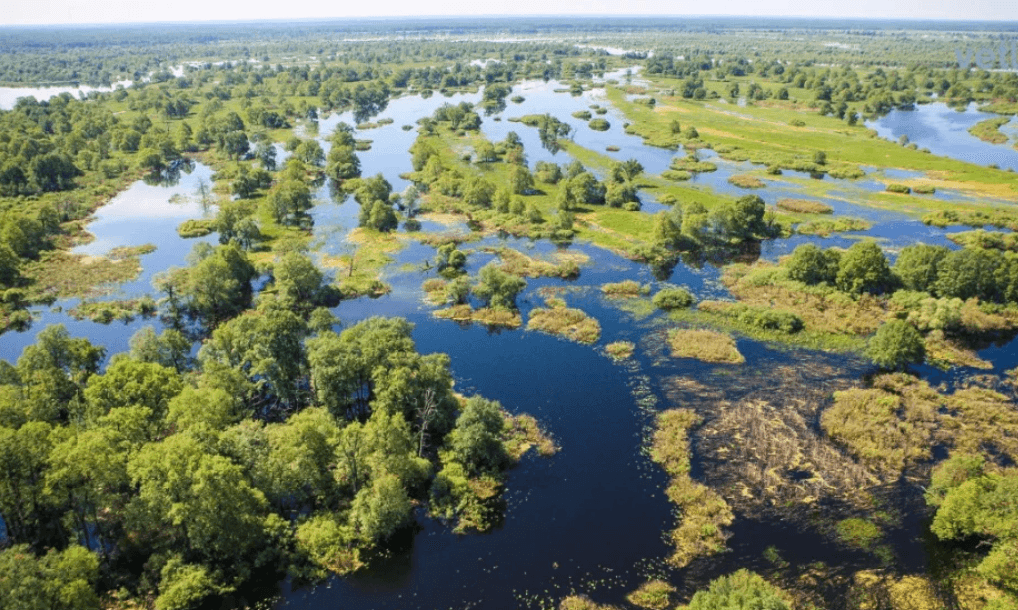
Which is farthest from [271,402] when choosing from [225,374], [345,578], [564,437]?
[564,437]

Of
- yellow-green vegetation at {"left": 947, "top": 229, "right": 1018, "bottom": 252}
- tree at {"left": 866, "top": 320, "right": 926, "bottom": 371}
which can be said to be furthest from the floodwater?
yellow-green vegetation at {"left": 947, "top": 229, "right": 1018, "bottom": 252}

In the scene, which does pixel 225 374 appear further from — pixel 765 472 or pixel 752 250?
pixel 752 250

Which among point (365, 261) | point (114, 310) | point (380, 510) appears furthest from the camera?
point (365, 261)

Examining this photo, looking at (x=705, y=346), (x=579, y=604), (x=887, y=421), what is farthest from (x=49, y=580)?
(x=887, y=421)

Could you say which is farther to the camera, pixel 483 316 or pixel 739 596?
pixel 483 316

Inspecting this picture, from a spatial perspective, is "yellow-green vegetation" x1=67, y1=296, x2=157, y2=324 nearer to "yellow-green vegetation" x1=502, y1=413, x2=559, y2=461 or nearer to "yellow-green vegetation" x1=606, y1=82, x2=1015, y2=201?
"yellow-green vegetation" x1=502, y1=413, x2=559, y2=461

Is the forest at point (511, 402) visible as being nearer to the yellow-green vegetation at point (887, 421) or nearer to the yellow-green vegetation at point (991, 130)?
the yellow-green vegetation at point (887, 421)

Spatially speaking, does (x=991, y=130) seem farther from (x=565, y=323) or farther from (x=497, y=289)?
(x=497, y=289)
